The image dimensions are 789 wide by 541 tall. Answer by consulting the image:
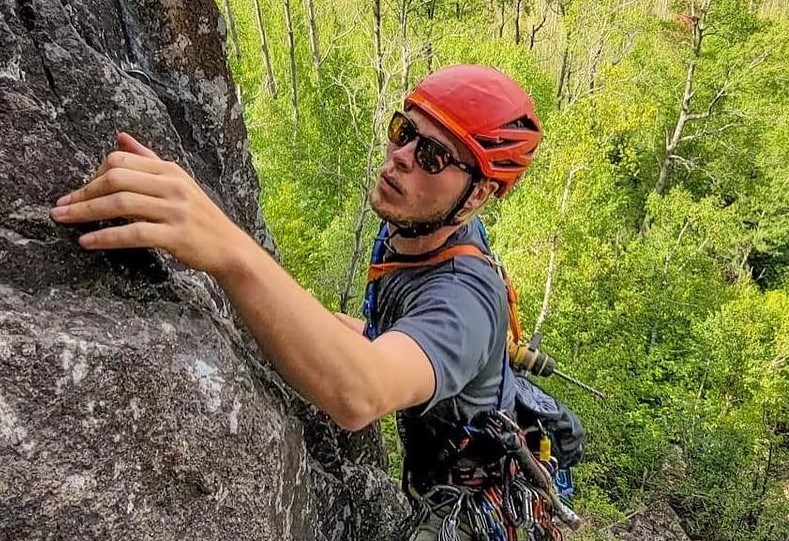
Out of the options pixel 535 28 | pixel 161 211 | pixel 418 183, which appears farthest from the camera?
pixel 535 28

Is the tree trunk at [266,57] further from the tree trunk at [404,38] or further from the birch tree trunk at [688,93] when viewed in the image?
the birch tree trunk at [688,93]

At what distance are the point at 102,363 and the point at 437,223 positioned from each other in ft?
4.14

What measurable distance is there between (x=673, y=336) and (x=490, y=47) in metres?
12.4

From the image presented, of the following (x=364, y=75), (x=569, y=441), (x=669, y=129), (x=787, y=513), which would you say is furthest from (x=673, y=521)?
(x=569, y=441)

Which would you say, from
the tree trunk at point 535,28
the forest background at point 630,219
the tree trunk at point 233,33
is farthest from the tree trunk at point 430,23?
the tree trunk at point 535,28

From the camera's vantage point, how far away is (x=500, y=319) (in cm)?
243

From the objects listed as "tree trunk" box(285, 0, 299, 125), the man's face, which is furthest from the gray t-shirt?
"tree trunk" box(285, 0, 299, 125)

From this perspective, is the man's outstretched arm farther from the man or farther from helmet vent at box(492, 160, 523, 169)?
helmet vent at box(492, 160, 523, 169)

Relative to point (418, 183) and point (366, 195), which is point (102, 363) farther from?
point (366, 195)

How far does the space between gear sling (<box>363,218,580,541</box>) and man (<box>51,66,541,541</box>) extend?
49mm

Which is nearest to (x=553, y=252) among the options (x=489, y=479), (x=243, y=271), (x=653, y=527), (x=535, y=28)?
(x=653, y=527)

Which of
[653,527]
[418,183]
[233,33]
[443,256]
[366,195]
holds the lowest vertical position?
[653,527]

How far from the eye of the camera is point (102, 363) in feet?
6.29

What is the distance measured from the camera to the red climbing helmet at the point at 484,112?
252 centimetres
